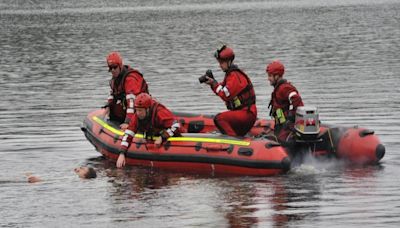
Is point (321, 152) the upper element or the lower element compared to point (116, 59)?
lower

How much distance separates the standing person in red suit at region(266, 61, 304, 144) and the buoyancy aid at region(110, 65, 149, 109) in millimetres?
2477

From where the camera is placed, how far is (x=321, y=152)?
17.2 m

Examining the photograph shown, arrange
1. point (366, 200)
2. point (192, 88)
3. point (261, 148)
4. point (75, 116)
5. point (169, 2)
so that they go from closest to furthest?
point (366, 200) < point (261, 148) < point (75, 116) < point (192, 88) < point (169, 2)

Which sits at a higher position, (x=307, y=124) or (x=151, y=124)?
(x=307, y=124)

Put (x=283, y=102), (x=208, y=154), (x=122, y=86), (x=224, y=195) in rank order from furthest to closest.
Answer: (x=122, y=86) < (x=283, y=102) < (x=208, y=154) < (x=224, y=195)

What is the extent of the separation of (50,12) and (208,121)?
82.8 meters

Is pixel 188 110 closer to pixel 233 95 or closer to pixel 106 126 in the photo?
pixel 106 126

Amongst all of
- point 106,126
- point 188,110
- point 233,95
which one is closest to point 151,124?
point 233,95

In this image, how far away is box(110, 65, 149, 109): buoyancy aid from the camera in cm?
1864

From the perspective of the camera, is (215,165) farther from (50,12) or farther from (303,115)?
(50,12)

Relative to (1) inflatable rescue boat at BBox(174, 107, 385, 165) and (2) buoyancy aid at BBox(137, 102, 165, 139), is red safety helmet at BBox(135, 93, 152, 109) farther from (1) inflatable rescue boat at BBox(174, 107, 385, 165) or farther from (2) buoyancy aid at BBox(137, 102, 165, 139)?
(1) inflatable rescue boat at BBox(174, 107, 385, 165)

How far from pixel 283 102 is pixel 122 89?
3095 millimetres

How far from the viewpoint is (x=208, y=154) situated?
671 inches

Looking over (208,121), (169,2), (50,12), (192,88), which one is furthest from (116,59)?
(169,2)
